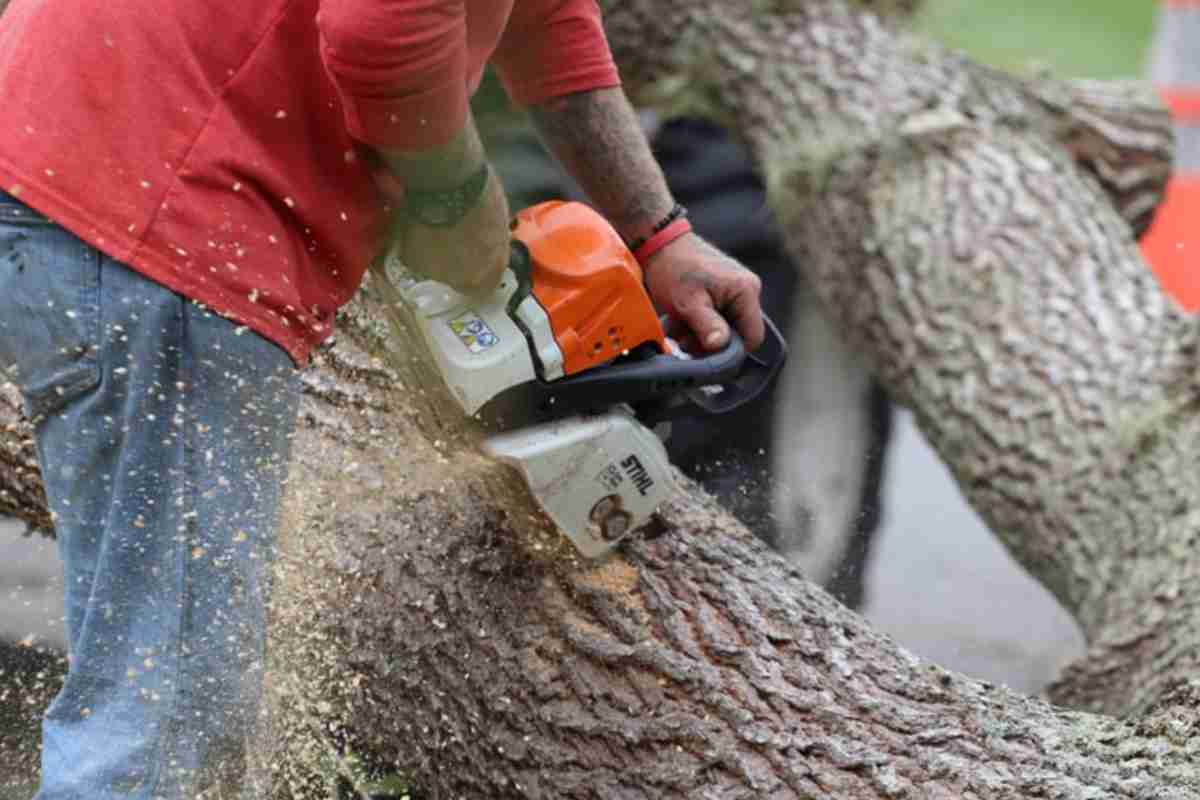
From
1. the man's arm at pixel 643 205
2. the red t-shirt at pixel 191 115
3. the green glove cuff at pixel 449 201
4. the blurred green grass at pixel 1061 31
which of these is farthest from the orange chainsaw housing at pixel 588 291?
the blurred green grass at pixel 1061 31

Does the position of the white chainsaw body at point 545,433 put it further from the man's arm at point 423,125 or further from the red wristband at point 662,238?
the red wristband at point 662,238

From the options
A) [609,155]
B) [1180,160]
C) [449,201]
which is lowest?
[1180,160]

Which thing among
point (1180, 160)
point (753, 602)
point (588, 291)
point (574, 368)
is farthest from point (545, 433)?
point (1180, 160)

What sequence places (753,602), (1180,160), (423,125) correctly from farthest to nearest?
(1180,160) → (753,602) → (423,125)

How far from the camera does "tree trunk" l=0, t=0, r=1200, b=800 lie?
1834 mm

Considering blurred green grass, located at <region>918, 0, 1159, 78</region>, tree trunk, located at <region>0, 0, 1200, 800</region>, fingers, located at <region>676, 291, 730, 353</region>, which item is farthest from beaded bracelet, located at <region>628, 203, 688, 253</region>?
blurred green grass, located at <region>918, 0, 1159, 78</region>

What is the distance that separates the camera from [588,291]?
1757mm

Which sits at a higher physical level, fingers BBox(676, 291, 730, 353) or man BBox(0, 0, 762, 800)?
man BBox(0, 0, 762, 800)

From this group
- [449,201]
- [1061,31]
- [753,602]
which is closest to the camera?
[449,201]

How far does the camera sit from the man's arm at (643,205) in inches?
74.1

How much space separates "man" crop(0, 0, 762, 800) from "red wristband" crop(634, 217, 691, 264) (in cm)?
32

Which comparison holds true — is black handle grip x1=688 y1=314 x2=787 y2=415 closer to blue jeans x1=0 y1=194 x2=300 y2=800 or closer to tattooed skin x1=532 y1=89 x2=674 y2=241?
tattooed skin x1=532 y1=89 x2=674 y2=241

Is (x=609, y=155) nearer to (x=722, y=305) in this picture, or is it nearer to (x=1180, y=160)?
(x=722, y=305)

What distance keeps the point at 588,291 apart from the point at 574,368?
105 millimetres
